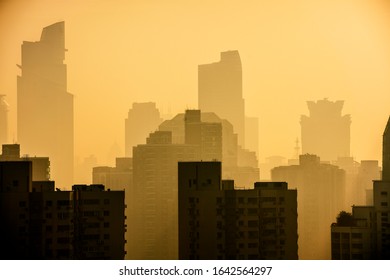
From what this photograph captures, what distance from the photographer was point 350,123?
13203 millimetres

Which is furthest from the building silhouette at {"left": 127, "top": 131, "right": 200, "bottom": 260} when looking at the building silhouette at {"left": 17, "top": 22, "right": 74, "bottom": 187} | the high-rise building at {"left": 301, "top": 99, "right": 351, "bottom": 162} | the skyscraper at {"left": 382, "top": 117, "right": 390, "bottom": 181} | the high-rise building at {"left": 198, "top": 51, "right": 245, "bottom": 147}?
the skyscraper at {"left": 382, "top": 117, "right": 390, "bottom": 181}

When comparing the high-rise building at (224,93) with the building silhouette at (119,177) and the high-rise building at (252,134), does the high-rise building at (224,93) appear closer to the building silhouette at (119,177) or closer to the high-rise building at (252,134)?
the high-rise building at (252,134)

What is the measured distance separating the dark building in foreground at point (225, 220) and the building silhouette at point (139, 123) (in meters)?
1.31

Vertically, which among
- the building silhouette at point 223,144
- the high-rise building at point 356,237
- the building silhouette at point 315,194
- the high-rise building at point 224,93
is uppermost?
the high-rise building at point 224,93

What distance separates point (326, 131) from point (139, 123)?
2396 mm

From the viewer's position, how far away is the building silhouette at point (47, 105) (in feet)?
41.5

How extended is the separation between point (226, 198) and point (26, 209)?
2.10 m

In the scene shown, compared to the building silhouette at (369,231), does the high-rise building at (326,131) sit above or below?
above

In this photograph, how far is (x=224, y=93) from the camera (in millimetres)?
13258

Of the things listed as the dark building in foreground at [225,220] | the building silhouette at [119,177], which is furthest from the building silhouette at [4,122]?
the dark building in foreground at [225,220]

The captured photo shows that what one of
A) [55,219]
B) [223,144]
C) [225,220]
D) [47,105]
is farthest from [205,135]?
[55,219]

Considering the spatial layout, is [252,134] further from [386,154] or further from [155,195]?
[386,154]

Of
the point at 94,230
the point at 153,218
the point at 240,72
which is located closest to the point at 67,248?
the point at 94,230
